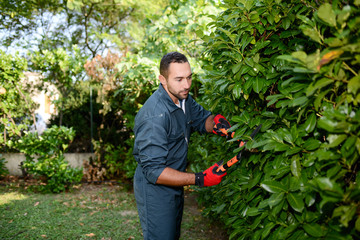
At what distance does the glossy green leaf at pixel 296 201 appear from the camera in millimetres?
1399

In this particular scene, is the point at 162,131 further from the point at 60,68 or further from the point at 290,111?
the point at 60,68

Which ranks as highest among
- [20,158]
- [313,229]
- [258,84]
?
[258,84]

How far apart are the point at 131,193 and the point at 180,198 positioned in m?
4.26

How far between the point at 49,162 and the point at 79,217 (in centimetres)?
190

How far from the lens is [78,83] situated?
8195 mm

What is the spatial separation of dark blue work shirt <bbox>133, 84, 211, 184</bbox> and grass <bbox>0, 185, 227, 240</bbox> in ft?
7.19

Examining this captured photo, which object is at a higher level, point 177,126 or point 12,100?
point 12,100

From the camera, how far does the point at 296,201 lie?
4.68 ft

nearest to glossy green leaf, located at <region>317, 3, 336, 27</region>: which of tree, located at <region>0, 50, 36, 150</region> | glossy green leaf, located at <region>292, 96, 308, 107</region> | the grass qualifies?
glossy green leaf, located at <region>292, 96, 308, 107</region>

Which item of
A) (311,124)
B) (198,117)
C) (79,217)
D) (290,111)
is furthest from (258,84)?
(79,217)

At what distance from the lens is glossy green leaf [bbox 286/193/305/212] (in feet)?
4.59

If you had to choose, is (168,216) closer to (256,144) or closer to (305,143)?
(256,144)

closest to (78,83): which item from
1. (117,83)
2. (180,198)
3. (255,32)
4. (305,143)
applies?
(117,83)

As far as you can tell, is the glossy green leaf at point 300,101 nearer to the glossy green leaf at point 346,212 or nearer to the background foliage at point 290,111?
the background foliage at point 290,111
